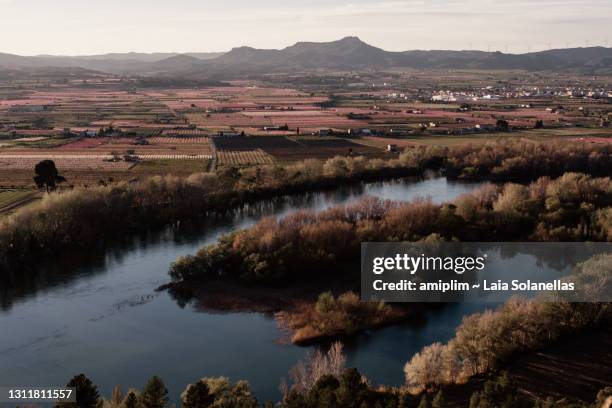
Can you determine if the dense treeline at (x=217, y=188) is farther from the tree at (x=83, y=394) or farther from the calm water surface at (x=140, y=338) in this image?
the tree at (x=83, y=394)

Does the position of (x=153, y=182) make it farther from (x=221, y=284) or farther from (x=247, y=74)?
(x=247, y=74)

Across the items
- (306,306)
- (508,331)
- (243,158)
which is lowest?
(306,306)

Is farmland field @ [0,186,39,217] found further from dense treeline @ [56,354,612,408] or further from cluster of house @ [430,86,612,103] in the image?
cluster of house @ [430,86,612,103]

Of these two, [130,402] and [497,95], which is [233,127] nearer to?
[130,402]

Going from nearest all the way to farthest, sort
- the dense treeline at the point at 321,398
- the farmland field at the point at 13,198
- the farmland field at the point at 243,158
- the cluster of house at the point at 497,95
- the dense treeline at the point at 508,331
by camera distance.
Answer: the dense treeline at the point at 321,398
the dense treeline at the point at 508,331
the farmland field at the point at 13,198
the farmland field at the point at 243,158
the cluster of house at the point at 497,95

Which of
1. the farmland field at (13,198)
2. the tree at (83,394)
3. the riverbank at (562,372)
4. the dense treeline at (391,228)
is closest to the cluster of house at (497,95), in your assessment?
the dense treeline at (391,228)

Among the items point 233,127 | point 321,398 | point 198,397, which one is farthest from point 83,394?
point 233,127

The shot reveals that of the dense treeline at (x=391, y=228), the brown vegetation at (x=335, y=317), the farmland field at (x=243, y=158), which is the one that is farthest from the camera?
the farmland field at (x=243, y=158)
